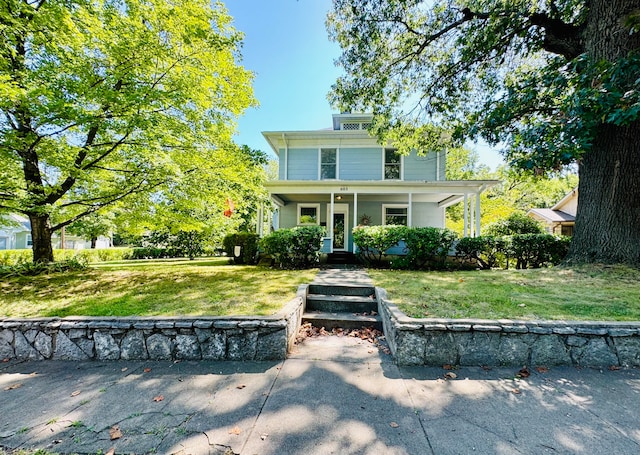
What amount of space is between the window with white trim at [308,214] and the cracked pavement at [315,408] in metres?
10.2

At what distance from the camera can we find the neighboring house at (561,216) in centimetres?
1772

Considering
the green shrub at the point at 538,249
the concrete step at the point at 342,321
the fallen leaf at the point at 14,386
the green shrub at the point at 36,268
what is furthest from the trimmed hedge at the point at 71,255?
the green shrub at the point at 538,249

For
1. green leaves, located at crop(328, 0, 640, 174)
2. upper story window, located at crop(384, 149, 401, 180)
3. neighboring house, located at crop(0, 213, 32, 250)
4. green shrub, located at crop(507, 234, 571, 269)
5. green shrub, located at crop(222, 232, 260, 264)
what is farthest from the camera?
neighboring house, located at crop(0, 213, 32, 250)

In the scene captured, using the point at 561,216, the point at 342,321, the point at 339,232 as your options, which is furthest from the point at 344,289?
the point at 561,216

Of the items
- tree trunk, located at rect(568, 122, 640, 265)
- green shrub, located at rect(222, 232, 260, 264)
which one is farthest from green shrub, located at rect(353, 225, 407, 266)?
tree trunk, located at rect(568, 122, 640, 265)

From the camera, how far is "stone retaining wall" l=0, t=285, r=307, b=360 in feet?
10.4

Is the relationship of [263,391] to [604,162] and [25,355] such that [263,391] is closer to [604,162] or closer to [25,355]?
[25,355]

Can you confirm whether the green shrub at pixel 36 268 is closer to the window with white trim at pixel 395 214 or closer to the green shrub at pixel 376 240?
the green shrub at pixel 376 240

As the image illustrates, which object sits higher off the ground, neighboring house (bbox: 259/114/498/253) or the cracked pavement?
neighboring house (bbox: 259/114/498/253)

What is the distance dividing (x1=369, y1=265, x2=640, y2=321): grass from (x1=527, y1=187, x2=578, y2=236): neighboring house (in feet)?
50.9

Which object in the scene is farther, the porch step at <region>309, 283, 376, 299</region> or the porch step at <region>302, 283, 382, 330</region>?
the porch step at <region>309, 283, 376, 299</region>

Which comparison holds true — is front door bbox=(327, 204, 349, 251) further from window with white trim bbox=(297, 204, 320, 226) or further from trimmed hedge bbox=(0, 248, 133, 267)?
trimmed hedge bbox=(0, 248, 133, 267)

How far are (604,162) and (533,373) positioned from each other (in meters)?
6.45

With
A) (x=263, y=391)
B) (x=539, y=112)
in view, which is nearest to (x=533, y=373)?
(x=263, y=391)
